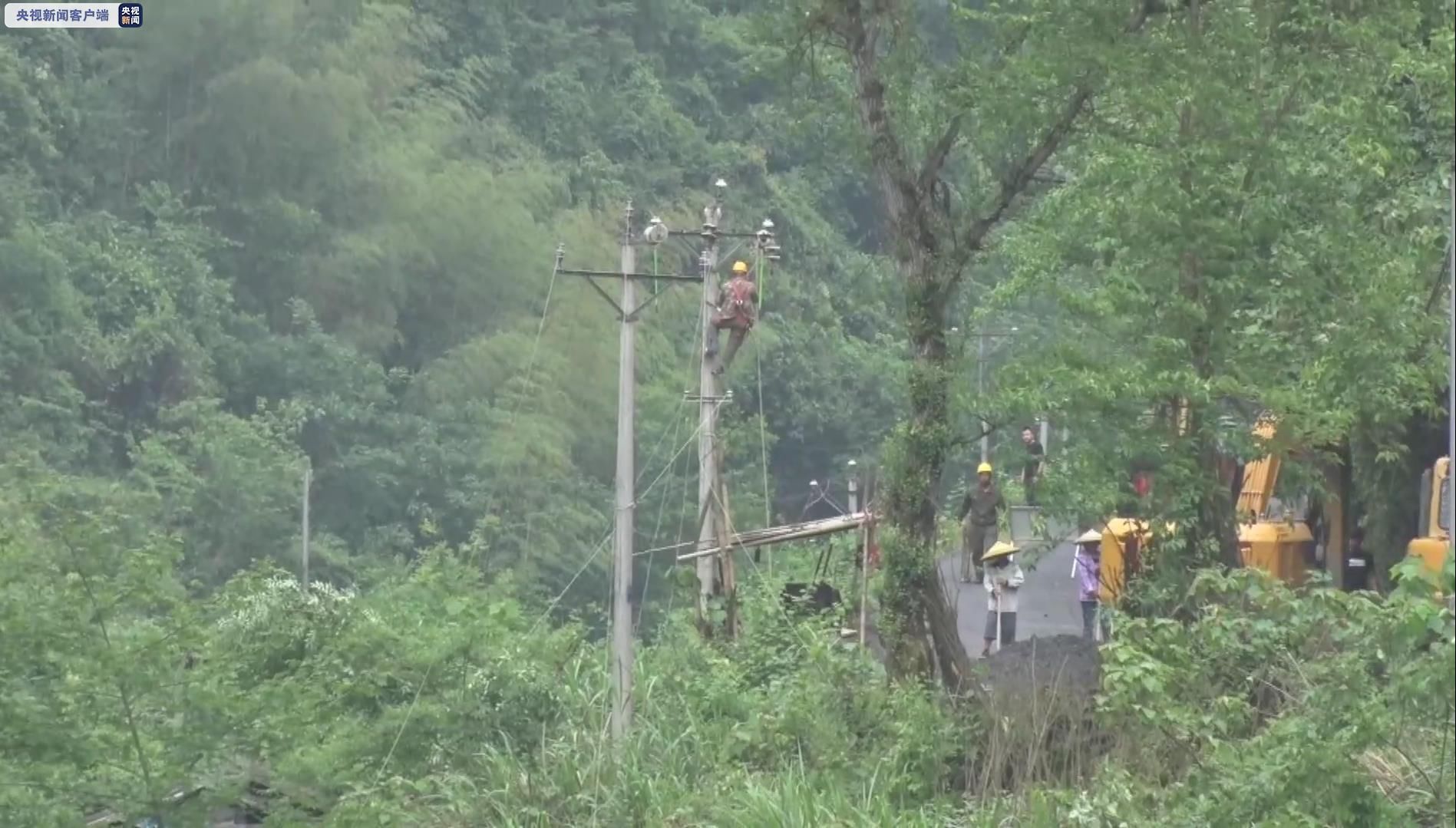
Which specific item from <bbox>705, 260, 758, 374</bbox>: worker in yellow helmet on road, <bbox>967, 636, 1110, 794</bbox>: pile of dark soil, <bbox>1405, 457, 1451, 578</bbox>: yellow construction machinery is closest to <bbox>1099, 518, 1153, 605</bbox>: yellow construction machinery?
<bbox>967, 636, 1110, 794</bbox>: pile of dark soil

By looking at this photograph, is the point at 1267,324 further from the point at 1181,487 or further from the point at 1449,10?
the point at 1449,10

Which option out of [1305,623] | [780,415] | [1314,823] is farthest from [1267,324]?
[780,415]

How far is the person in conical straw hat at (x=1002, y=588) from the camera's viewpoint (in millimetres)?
20484

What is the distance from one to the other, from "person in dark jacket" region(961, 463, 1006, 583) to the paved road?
29 cm

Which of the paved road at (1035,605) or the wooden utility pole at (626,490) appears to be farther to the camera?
the paved road at (1035,605)

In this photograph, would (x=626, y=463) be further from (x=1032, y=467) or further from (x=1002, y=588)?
(x=1032, y=467)

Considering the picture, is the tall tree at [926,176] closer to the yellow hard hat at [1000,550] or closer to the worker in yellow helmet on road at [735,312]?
the yellow hard hat at [1000,550]

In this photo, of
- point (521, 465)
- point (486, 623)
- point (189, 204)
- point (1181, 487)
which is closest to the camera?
point (1181, 487)

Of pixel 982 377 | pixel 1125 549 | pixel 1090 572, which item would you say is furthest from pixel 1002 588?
pixel 982 377

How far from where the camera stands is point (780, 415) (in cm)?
4909

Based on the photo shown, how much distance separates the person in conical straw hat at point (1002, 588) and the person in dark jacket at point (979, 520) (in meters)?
0.14

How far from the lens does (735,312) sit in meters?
23.7

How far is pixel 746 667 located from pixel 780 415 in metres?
30.3

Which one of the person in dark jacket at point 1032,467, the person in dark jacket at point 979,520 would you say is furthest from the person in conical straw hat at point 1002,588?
the person in dark jacket at point 1032,467
